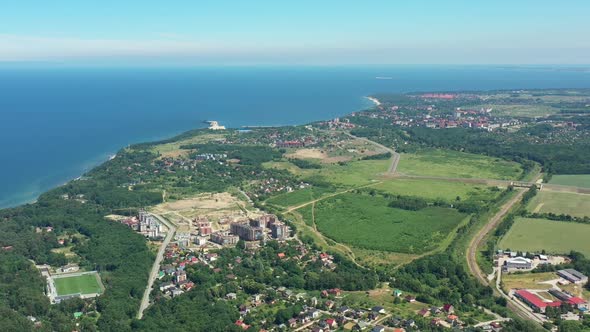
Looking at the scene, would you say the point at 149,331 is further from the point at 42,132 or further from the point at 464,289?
the point at 42,132

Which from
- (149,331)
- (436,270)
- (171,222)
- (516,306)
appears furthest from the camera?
(171,222)

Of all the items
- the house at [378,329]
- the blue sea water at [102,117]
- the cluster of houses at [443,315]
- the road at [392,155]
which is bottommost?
the blue sea water at [102,117]

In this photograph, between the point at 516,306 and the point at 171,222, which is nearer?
the point at 516,306

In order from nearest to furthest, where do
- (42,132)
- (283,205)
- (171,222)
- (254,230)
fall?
(254,230) < (171,222) < (283,205) < (42,132)

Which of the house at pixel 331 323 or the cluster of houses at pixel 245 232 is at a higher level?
the house at pixel 331 323

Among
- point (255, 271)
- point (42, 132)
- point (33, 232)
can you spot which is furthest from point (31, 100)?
point (255, 271)

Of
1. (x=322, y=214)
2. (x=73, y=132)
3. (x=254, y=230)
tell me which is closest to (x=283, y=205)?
(x=322, y=214)

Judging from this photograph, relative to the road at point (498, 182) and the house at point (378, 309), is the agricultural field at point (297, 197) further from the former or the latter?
the house at point (378, 309)

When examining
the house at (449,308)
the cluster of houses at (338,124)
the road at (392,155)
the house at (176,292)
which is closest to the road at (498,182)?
the road at (392,155)
